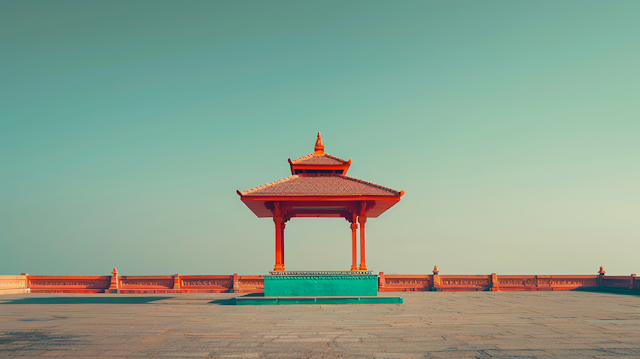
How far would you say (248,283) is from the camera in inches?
1057

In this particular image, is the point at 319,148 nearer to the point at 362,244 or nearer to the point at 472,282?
the point at 362,244

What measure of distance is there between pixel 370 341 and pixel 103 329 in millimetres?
6248

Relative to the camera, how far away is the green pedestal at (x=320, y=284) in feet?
57.6

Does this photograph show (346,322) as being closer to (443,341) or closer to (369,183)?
(443,341)

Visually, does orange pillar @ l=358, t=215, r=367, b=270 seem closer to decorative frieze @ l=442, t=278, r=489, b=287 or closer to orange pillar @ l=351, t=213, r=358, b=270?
orange pillar @ l=351, t=213, r=358, b=270

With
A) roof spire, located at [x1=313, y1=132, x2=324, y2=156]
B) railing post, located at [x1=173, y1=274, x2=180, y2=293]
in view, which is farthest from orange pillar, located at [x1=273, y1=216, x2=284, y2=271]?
railing post, located at [x1=173, y1=274, x2=180, y2=293]

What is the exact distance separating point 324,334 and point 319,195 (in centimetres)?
922

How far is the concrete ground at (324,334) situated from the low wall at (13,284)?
50.4 ft

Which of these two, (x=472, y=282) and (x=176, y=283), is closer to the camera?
(x=176, y=283)

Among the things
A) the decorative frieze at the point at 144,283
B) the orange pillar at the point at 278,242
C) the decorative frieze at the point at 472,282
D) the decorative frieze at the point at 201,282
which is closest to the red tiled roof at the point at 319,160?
the orange pillar at the point at 278,242

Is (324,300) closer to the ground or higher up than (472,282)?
higher up

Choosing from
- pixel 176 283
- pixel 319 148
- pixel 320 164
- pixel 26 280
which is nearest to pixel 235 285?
pixel 176 283

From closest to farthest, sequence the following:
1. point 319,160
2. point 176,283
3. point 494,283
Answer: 1. point 319,160
2. point 176,283
3. point 494,283

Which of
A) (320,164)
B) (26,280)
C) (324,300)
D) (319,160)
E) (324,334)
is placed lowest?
(26,280)
